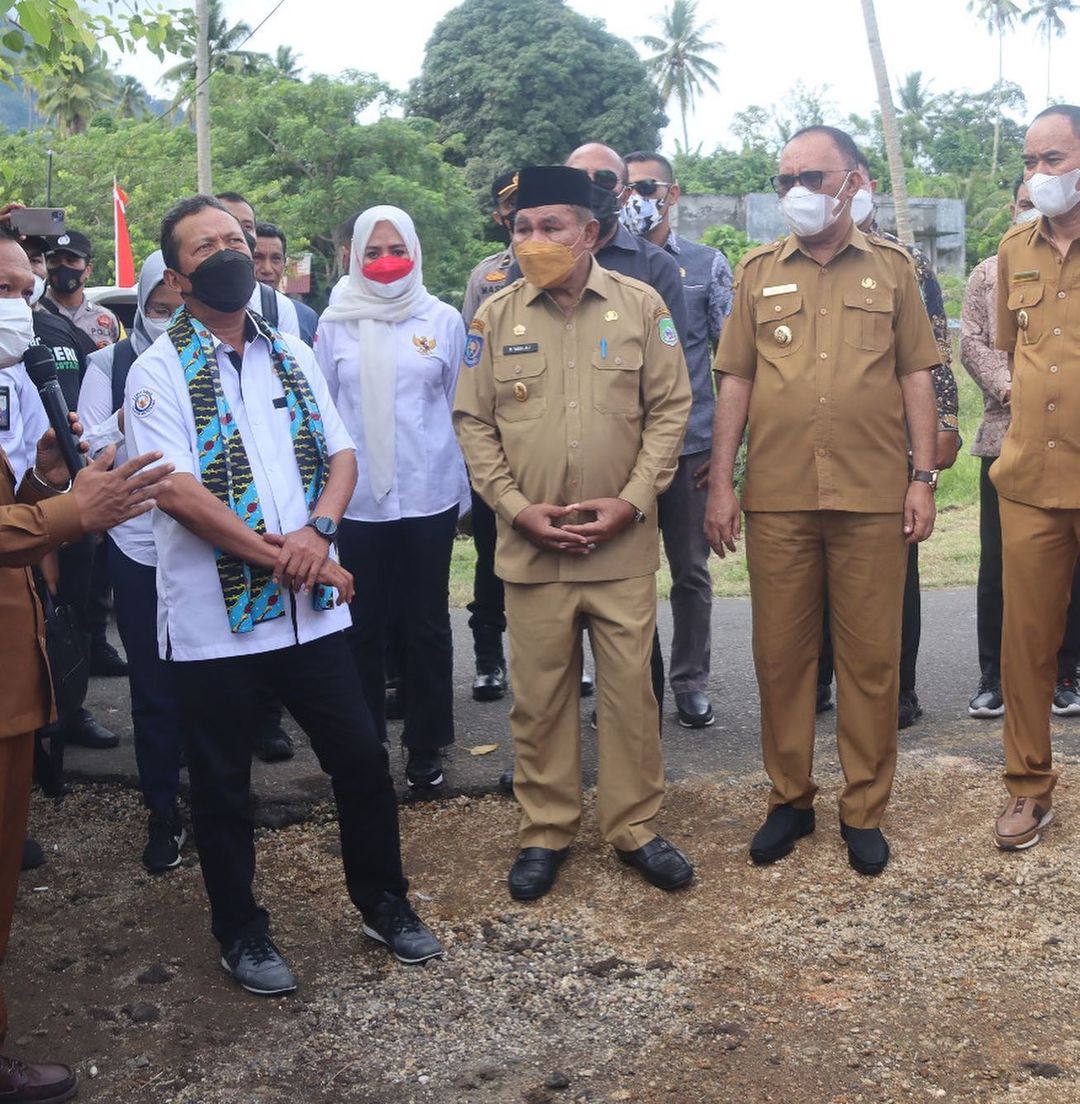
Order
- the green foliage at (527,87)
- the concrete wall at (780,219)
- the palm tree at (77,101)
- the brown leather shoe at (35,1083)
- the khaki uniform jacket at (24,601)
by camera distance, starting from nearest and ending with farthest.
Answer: the khaki uniform jacket at (24,601)
the brown leather shoe at (35,1083)
the concrete wall at (780,219)
the green foliage at (527,87)
the palm tree at (77,101)

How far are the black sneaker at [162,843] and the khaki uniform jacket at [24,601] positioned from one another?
1.37 metres

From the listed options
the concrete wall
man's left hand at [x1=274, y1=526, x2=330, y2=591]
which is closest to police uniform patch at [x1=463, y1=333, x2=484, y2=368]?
man's left hand at [x1=274, y1=526, x2=330, y2=591]

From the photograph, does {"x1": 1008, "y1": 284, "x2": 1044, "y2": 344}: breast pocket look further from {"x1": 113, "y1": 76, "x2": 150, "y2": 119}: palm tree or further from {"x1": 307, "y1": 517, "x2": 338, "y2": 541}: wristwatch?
{"x1": 113, "y1": 76, "x2": 150, "y2": 119}: palm tree

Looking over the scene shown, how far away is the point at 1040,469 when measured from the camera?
425 cm

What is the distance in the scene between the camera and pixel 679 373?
4.24 meters

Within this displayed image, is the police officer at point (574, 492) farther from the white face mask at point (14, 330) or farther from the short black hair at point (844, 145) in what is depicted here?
the white face mask at point (14, 330)

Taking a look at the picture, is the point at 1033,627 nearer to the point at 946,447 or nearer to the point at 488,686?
the point at 946,447

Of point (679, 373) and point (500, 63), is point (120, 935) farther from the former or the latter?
point (500, 63)

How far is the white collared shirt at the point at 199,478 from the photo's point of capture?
3566 mm

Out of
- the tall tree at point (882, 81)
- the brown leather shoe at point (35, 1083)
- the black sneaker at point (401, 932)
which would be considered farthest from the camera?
the tall tree at point (882, 81)

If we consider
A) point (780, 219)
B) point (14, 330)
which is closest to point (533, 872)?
point (14, 330)

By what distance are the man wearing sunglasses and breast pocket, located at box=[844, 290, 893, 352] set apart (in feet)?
4.47

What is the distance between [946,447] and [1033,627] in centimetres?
66

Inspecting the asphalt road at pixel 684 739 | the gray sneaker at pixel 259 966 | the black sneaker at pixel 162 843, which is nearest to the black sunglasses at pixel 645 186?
the asphalt road at pixel 684 739
